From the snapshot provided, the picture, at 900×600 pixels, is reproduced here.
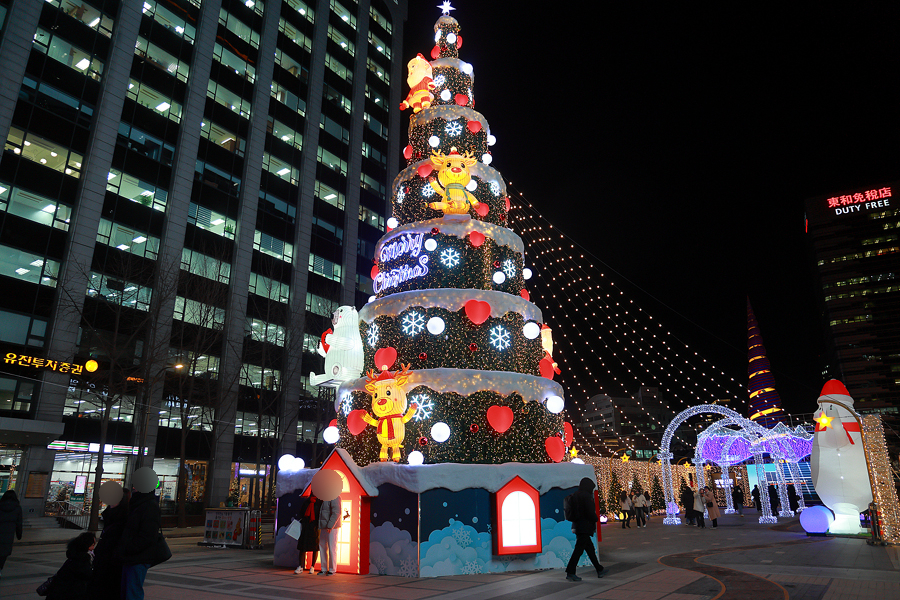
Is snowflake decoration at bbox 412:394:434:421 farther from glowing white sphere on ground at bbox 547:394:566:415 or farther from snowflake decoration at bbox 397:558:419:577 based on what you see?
glowing white sphere on ground at bbox 547:394:566:415

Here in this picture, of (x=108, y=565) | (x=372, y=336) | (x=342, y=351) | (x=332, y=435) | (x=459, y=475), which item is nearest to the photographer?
(x=108, y=565)

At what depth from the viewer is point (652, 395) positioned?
A: 5271 inches

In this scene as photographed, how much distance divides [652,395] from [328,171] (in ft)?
376

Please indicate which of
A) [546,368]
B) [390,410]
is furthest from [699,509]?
[390,410]

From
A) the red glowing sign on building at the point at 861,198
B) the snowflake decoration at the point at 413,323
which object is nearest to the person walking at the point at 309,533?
the snowflake decoration at the point at 413,323

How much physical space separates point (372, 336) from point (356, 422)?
2.27 metres

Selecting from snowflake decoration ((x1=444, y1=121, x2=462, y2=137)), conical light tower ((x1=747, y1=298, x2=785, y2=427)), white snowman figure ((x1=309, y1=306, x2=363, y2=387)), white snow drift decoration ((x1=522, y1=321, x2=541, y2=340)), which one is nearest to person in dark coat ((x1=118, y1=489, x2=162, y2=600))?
white snowman figure ((x1=309, y1=306, x2=363, y2=387))

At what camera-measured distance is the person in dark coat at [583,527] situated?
8789 mm

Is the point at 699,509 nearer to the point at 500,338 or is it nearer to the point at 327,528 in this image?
the point at 500,338

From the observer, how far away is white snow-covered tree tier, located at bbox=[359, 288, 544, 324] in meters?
11.9

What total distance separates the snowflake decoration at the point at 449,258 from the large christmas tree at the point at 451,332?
26 mm

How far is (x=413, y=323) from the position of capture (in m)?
11.9

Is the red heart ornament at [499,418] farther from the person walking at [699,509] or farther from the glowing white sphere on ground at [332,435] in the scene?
the person walking at [699,509]

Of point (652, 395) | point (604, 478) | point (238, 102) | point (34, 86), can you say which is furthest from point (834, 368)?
point (34, 86)
